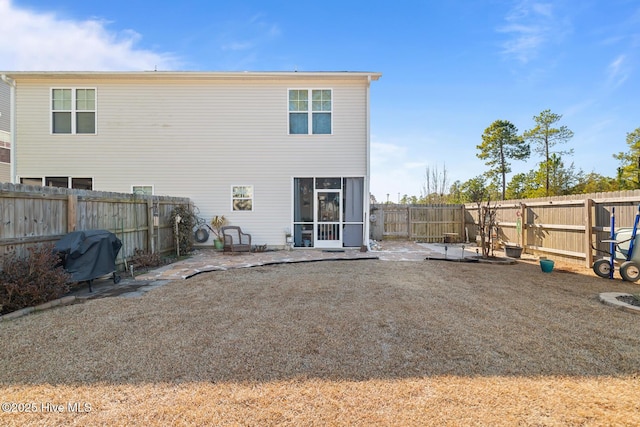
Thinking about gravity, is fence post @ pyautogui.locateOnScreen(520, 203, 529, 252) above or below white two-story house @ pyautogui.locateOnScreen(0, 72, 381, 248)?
below

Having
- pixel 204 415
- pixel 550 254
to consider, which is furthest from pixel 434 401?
pixel 550 254

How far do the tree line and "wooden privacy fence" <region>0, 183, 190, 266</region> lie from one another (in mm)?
19279

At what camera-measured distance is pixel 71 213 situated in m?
5.77

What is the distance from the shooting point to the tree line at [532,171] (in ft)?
70.6

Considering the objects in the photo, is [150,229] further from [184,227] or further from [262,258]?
[262,258]

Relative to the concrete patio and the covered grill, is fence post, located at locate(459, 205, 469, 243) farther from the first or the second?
the covered grill

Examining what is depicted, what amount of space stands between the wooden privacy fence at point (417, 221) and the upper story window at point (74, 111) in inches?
436

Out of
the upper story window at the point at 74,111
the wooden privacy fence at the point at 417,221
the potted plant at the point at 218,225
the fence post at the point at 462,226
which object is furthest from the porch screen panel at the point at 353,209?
the upper story window at the point at 74,111

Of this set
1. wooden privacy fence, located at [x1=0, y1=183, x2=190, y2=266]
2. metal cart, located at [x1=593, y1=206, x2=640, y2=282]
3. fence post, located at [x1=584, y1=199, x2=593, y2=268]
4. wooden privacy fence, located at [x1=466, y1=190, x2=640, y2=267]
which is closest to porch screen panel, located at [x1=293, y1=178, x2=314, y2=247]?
wooden privacy fence, located at [x1=0, y1=183, x2=190, y2=266]

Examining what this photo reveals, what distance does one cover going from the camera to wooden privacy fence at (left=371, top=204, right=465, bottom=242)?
44.9ft

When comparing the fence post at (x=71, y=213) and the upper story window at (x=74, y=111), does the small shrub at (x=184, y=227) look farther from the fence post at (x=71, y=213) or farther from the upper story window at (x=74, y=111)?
the upper story window at (x=74, y=111)

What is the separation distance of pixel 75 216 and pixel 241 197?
5411 millimetres

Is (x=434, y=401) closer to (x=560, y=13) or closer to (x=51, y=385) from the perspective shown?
(x=51, y=385)

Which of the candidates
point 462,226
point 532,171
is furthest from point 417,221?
point 532,171
